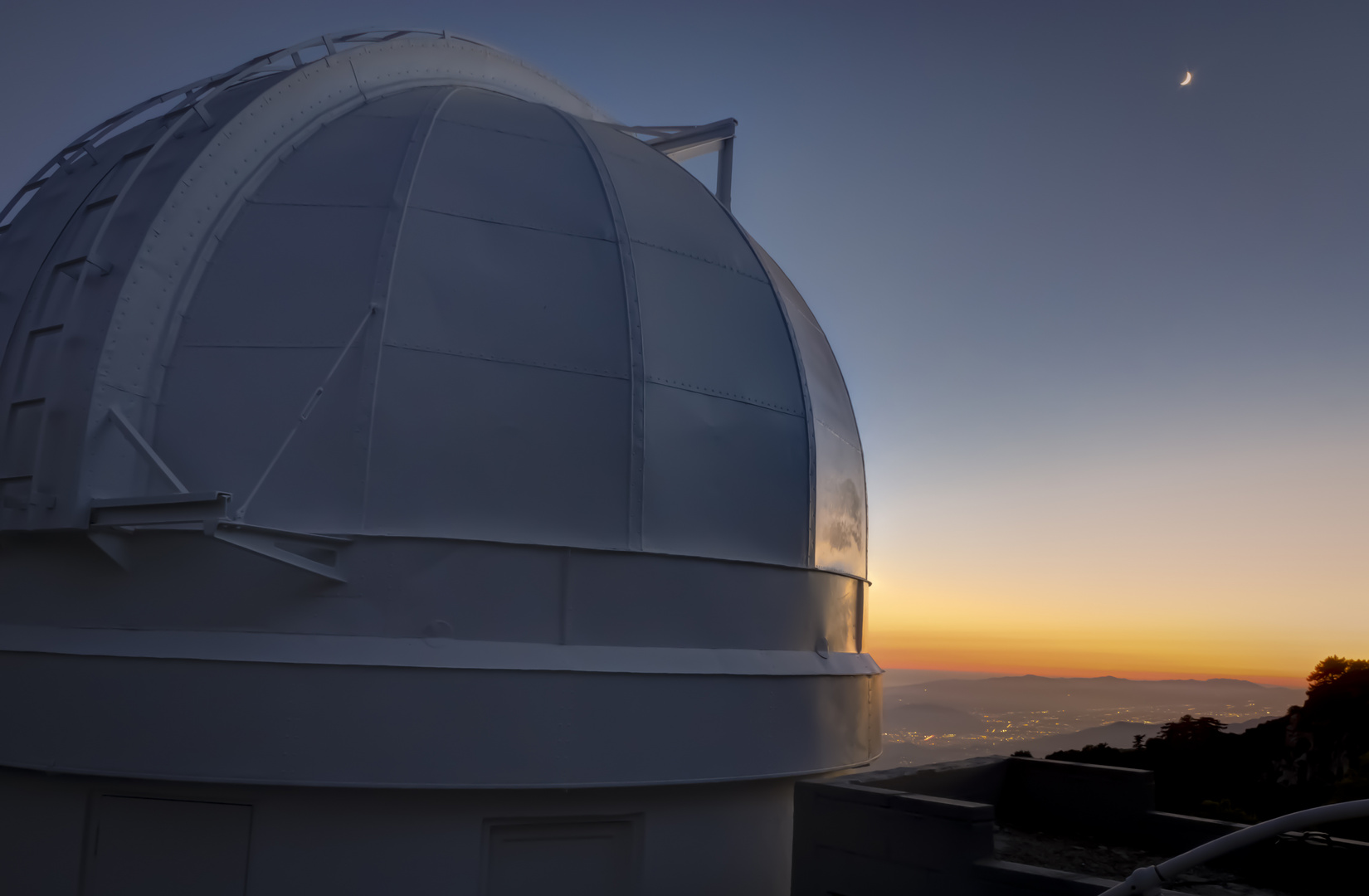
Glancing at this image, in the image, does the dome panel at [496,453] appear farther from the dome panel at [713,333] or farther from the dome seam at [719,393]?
the dome panel at [713,333]

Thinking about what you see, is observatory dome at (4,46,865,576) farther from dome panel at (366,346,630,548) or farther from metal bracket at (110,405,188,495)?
metal bracket at (110,405,188,495)

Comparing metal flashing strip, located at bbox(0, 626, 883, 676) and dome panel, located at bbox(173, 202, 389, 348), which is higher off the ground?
dome panel, located at bbox(173, 202, 389, 348)

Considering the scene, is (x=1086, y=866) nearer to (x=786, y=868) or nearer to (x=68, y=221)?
(x=786, y=868)

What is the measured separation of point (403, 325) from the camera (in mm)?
8500

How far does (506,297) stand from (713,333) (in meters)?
2.25

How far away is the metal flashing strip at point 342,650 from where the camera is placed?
7.70 metres

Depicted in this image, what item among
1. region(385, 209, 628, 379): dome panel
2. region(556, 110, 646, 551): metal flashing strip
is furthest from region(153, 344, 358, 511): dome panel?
region(556, 110, 646, 551): metal flashing strip

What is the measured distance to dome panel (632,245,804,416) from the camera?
944 centimetres

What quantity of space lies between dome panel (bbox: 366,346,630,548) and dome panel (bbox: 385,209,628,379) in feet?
0.61

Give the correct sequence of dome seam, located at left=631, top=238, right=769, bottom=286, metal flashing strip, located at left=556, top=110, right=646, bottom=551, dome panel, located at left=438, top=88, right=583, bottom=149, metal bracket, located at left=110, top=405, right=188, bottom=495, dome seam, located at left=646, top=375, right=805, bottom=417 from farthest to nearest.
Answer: dome panel, located at left=438, top=88, right=583, bottom=149
dome seam, located at left=631, top=238, right=769, bottom=286
dome seam, located at left=646, top=375, right=805, bottom=417
metal flashing strip, located at left=556, top=110, right=646, bottom=551
metal bracket, located at left=110, top=405, right=188, bottom=495

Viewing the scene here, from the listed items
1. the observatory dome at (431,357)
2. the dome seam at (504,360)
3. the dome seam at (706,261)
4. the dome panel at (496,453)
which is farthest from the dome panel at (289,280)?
the dome seam at (706,261)

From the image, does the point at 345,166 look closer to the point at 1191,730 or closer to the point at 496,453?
the point at 496,453

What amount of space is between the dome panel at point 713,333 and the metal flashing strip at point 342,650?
108 inches

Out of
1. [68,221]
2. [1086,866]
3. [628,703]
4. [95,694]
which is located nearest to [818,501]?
[628,703]
